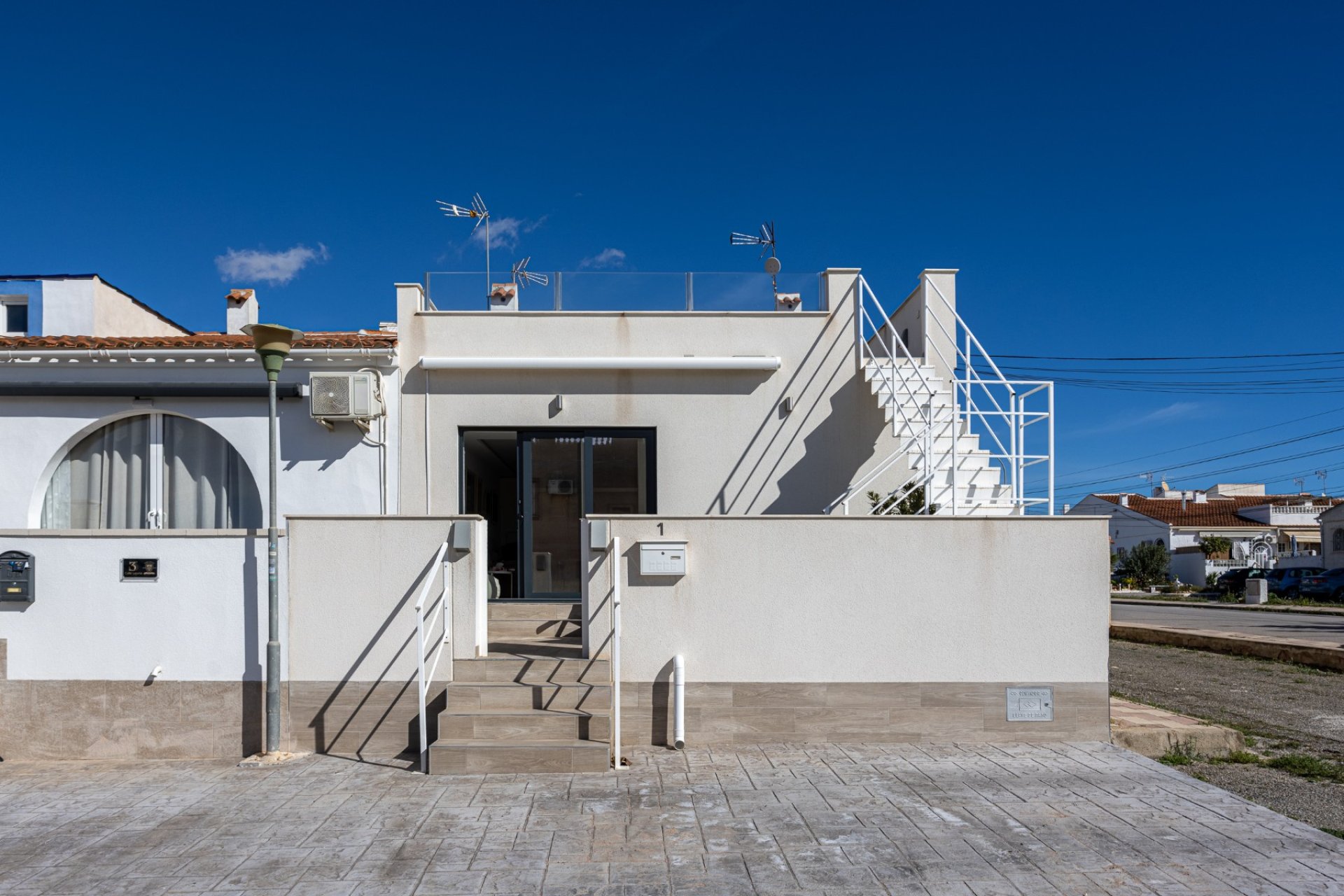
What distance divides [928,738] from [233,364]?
8.15m

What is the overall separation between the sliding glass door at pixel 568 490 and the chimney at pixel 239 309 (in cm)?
482

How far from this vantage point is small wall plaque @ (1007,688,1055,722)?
24.1 ft

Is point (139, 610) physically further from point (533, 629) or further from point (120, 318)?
point (120, 318)

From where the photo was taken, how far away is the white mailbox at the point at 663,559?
23.8ft

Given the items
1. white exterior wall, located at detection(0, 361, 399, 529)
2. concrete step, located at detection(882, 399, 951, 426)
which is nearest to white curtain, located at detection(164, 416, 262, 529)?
white exterior wall, located at detection(0, 361, 399, 529)

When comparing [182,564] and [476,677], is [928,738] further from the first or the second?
[182,564]

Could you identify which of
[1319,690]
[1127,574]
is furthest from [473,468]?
[1127,574]

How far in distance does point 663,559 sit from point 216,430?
5.68 metres

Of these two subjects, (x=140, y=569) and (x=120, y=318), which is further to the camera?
(x=120, y=318)

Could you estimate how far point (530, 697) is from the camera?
700cm

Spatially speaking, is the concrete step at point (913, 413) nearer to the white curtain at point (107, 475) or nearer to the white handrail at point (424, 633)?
the white handrail at point (424, 633)

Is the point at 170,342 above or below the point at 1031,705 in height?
above

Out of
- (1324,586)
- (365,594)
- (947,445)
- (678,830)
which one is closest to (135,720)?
(365,594)

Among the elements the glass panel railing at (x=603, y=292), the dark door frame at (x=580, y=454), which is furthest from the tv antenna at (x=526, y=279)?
the dark door frame at (x=580, y=454)
